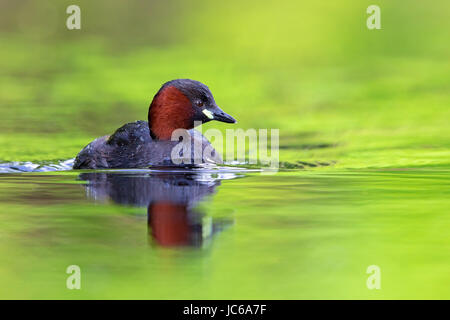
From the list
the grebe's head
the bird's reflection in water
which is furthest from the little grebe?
the bird's reflection in water

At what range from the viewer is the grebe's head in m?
8.31

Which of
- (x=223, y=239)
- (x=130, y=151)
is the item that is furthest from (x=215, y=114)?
(x=223, y=239)

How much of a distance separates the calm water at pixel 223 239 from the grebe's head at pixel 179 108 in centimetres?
182

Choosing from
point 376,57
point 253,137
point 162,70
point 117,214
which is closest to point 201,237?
point 117,214

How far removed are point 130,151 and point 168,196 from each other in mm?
2398

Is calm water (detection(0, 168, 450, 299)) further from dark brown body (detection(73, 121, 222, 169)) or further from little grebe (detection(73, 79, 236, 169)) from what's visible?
little grebe (detection(73, 79, 236, 169))

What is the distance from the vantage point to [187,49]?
1391cm

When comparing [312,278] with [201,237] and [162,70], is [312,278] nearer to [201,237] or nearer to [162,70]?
[201,237]

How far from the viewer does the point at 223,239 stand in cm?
429

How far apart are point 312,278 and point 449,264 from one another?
2.36 ft

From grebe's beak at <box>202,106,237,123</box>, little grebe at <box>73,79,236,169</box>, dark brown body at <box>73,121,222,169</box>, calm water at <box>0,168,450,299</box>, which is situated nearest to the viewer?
calm water at <box>0,168,450,299</box>

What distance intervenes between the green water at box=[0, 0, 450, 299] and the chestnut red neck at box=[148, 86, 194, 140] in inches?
39.0

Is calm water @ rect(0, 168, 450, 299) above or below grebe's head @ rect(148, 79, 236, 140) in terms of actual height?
below

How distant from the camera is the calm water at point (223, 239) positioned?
354 cm
